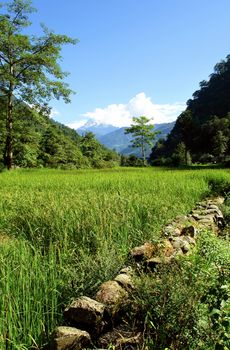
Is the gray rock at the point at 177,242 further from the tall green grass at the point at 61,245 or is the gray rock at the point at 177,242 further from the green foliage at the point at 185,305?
the green foliage at the point at 185,305

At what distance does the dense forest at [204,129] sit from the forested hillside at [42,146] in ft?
48.5

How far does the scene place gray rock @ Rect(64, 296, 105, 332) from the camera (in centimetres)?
411

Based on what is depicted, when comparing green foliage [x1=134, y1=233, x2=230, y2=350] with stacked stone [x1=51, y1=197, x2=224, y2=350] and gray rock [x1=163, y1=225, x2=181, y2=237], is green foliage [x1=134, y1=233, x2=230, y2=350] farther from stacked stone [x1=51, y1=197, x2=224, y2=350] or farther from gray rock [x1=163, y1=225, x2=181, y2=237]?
gray rock [x1=163, y1=225, x2=181, y2=237]

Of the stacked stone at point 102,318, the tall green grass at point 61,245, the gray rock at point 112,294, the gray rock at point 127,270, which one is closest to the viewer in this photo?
the stacked stone at point 102,318

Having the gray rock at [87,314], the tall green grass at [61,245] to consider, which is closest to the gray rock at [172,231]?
the tall green grass at [61,245]

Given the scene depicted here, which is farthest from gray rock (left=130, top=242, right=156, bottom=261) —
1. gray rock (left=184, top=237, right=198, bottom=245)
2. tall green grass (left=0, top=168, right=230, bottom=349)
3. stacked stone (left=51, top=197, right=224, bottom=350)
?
gray rock (left=184, top=237, right=198, bottom=245)

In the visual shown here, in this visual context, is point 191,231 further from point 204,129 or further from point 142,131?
point 204,129

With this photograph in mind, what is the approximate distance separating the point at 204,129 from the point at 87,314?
6773cm

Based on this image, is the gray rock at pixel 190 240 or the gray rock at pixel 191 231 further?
the gray rock at pixel 191 231

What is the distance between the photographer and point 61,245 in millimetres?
6562

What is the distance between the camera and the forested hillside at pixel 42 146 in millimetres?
27188

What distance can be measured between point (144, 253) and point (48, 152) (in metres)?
64.3

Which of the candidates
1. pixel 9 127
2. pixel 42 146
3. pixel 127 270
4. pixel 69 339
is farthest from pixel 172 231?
pixel 42 146

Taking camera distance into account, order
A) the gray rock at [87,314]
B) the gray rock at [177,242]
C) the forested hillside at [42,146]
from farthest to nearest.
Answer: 1. the forested hillside at [42,146]
2. the gray rock at [177,242]
3. the gray rock at [87,314]
